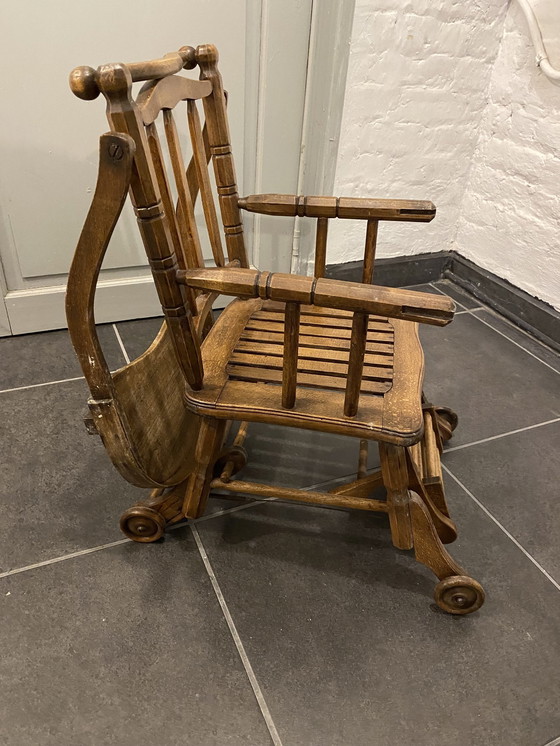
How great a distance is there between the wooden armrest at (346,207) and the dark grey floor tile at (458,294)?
109 cm

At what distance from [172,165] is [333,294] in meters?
0.43

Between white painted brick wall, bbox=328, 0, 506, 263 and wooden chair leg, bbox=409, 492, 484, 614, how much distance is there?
1162mm

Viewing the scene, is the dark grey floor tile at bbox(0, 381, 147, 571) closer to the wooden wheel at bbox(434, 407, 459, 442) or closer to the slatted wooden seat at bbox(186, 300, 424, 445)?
the slatted wooden seat at bbox(186, 300, 424, 445)


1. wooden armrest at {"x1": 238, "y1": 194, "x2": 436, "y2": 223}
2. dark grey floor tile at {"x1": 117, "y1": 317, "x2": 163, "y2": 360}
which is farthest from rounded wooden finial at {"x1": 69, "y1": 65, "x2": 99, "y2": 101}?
dark grey floor tile at {"x1": 117, "y1": 317, "x2": 163, "y2": 360}

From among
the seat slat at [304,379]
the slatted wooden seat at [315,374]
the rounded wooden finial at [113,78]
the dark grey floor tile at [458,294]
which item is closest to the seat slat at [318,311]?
the slatted wooden seat at [315,374]

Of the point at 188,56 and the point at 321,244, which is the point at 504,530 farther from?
the point at 188,56

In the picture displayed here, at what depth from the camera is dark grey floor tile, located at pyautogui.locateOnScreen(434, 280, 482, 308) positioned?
6.84 feet

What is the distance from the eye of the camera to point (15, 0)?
1280mm

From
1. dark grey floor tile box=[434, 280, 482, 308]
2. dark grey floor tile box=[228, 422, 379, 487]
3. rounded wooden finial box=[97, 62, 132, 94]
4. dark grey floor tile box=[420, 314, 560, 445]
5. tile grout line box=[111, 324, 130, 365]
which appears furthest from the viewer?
dark grey floor tile box=[434, 280, 482, 308]

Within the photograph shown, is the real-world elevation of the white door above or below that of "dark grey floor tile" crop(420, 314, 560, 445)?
above

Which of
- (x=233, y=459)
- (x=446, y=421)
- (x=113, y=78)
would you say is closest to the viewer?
(x=113, y=78)

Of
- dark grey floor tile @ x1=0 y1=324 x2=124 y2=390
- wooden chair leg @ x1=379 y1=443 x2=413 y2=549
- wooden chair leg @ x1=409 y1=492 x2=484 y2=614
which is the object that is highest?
wooden chair leg @ x1=379 y1=443 x2=413 y2=549

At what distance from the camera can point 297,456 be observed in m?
1.40

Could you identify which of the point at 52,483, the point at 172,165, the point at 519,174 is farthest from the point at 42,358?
the point at 519,174
